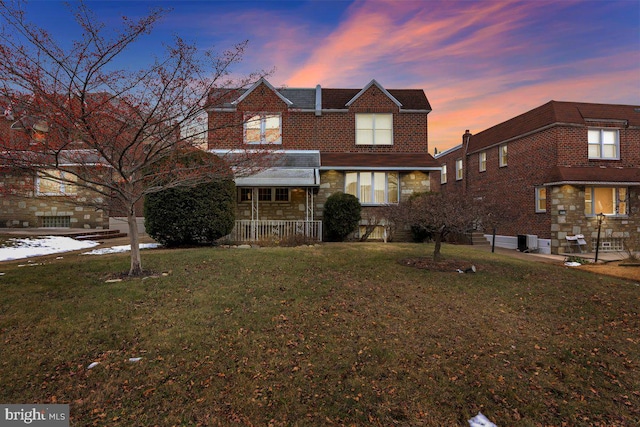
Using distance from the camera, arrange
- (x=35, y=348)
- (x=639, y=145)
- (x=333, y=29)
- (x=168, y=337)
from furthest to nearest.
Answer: (x=639, y=145) → (x=333, y=29) → (x=168, y=337) → (x=35, y=348)

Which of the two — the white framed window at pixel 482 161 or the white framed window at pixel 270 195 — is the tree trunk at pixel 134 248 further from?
the white framed window at pixel 482 161

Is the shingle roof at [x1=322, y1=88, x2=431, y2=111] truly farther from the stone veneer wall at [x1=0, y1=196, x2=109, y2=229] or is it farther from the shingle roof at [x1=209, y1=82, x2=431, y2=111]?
the stone veneer wall at [x1=0, y1=196, x2=109, y2=229]

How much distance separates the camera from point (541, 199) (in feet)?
55.1

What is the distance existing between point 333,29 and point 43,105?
10.0 metres

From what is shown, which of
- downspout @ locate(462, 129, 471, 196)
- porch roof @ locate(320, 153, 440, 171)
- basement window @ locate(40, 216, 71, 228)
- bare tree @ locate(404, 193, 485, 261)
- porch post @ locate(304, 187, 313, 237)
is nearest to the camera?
bare tree @ locate(404, 193, 485, 261)

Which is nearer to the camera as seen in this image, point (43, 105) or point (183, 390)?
point (183, 390)

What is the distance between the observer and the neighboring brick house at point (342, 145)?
1600 cm

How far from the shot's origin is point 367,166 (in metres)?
15.8

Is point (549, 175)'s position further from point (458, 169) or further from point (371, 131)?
point (371, 131)

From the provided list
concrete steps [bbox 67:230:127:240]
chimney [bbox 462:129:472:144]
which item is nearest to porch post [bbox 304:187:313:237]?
concrete steps [bbox 67:230:127:240]

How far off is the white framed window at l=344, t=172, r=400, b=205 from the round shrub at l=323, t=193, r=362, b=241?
2.34 m

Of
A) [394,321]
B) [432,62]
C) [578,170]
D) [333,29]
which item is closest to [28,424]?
[394,321]

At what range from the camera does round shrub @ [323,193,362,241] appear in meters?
13.9

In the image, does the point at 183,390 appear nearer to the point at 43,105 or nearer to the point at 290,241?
the point at 43,105
